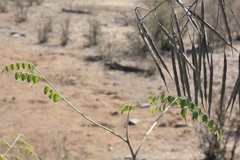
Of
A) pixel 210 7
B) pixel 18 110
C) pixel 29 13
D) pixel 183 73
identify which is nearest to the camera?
pixel 183 73

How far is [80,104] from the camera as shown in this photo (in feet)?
24.2

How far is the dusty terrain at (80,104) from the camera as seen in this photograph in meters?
5.87

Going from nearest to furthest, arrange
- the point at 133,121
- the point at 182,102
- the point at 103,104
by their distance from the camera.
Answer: the point at 182,102, the point at 133,121, the point at 103,104

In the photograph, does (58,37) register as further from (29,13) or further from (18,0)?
(18,0)

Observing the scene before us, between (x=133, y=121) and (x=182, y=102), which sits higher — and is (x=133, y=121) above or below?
below

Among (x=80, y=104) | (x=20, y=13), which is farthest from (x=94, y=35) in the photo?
(x=80, y=104)

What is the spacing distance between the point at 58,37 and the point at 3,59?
2.14 m

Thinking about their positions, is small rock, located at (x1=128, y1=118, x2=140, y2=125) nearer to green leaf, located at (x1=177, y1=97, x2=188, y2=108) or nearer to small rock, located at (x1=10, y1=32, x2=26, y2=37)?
green leaf, located at (x1=177, y1=97, x2=188, y2=108)

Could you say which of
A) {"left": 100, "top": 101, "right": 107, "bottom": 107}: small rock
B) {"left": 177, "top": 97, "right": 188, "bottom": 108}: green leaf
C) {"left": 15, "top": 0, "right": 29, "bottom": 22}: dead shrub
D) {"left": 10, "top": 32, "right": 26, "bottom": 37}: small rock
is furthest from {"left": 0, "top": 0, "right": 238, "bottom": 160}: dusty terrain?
{"left": 177, "top": 97, "right": 188, "bottom": 108}: green leaf

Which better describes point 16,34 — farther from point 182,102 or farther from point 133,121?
point 182,102

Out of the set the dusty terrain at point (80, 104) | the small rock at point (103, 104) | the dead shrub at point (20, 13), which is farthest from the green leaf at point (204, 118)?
the dead shrub at point (20, 13)

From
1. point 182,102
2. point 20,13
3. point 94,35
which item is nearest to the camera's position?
point 182,102

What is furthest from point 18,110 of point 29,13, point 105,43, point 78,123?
point 29,13

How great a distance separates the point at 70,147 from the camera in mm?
5859
